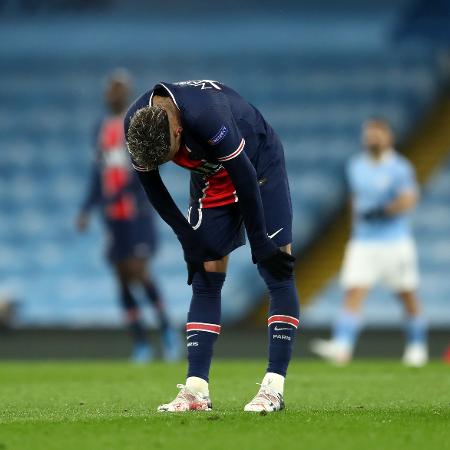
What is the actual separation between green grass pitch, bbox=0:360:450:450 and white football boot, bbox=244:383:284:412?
9cm

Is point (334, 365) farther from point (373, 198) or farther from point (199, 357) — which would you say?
point (199, 357)

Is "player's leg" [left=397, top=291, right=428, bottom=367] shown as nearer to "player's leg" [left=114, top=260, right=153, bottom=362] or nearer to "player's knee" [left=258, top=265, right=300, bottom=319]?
"player's leg" [left=114, top=260, right=153, bottom=362]

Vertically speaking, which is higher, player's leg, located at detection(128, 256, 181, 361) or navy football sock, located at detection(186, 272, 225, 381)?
player's leg, located at detection(128, 256, 181, 361)

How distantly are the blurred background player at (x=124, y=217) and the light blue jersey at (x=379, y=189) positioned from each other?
1.86 meters

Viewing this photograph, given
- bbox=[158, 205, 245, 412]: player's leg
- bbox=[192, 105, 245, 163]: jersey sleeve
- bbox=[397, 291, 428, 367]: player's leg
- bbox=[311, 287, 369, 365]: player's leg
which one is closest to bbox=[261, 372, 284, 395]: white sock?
bbox=[158, 205, 245, 412]: player's leg

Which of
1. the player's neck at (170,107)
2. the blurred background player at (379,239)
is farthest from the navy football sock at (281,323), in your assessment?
the blurred background player at (379,239)

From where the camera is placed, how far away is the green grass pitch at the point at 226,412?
4.73 meters

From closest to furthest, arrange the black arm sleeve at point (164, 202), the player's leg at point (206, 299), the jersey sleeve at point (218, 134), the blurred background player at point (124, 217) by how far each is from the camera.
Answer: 1. the jersey sleeve at point (218, 134)
2. the black arm sleeve at point (164, 202)
3. the player's leg at point (206, 299)
4. the blurred background player at point (124, 217)

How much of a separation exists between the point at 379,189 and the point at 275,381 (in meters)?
5.51

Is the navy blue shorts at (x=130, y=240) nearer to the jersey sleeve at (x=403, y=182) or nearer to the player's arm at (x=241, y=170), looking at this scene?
the jersey sleeve at (x=403, y=182)

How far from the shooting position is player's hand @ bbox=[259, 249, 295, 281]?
5789 millimetres

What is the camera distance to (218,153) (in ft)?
17.9

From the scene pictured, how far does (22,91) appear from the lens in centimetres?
1955

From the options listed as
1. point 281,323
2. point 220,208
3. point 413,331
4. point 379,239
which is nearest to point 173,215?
point 220,208
